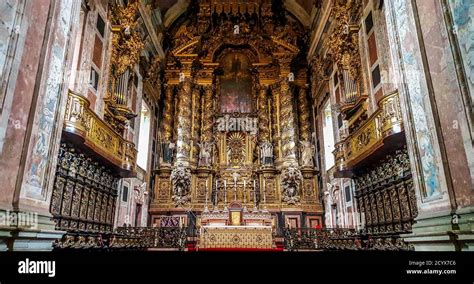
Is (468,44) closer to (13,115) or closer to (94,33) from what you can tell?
(13,115)

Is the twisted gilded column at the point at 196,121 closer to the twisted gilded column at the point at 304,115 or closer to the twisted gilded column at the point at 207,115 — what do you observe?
the twisted gilded column at the point at 207,115

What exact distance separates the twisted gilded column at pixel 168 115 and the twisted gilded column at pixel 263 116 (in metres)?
5.15

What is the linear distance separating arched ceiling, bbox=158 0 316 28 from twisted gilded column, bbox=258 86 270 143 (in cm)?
485

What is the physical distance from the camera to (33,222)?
485cm

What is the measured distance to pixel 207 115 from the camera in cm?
1748

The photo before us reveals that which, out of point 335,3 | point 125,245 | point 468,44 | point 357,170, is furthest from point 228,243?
point 335,3

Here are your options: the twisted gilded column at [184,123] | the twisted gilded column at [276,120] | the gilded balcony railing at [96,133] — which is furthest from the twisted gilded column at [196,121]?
the gilded balcony railing at [96,133]

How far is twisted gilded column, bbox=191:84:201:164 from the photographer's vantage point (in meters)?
16.7

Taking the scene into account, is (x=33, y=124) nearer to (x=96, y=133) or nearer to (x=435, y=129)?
(x=96, y=133)

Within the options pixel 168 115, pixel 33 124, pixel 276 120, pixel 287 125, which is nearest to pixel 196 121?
pixel 168 115

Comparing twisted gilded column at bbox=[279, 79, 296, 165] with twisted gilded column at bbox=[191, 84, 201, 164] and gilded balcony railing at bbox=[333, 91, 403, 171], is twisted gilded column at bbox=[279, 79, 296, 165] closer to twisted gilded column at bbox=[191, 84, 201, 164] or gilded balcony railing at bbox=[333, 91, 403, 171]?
twisted gilded column at bbox=[191, 84, 201, 164]

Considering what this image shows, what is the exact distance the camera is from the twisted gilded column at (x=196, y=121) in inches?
656

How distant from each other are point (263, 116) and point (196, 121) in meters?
3.90

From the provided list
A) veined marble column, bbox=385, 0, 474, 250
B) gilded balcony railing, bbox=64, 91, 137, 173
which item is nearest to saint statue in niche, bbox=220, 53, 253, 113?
gilded balcony railing, bbox=64, 91, 137, 173
